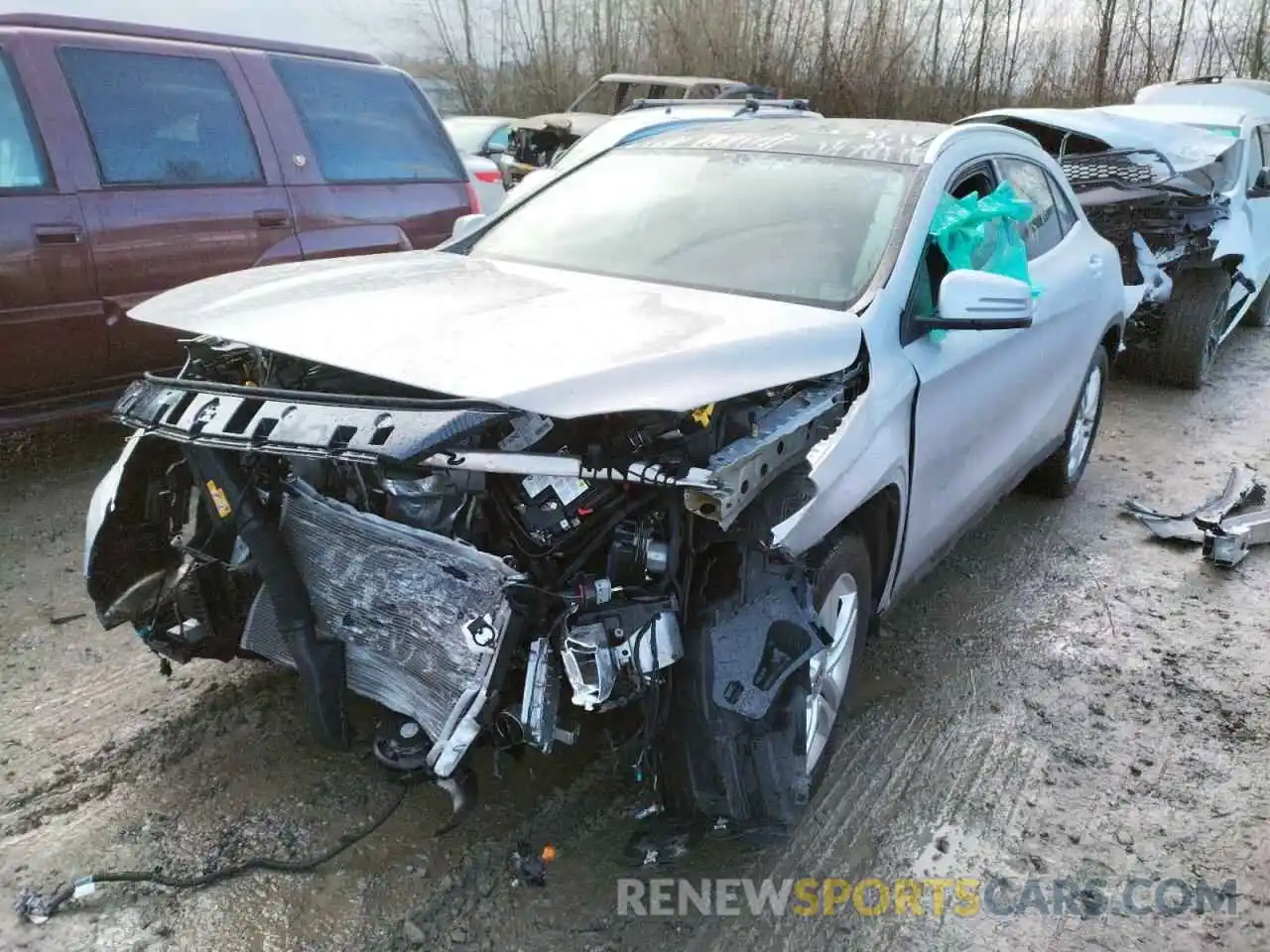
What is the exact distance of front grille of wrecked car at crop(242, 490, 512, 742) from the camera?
2.25 m

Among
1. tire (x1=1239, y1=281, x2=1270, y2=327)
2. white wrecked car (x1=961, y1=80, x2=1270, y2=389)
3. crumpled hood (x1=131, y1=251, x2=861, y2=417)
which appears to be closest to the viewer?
crumpled hood (x1=131, y1=251, x2=861, y2=417)

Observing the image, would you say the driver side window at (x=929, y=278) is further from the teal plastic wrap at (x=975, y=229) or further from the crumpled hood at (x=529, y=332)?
the crumpled hood at (x=529, y=332)

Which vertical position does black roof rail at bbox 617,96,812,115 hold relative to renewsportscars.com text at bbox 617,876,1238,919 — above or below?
above

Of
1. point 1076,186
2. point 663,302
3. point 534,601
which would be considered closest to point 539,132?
point 1076,186

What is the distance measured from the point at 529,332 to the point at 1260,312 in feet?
31.0

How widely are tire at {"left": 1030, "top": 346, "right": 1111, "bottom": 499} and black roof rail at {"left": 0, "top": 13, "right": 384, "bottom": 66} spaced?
438cm

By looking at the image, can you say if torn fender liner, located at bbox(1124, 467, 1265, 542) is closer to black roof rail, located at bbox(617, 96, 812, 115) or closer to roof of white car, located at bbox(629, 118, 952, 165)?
roof of white car, located at bbox(629, 118, 952, 165)

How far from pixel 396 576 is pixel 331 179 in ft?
12.1

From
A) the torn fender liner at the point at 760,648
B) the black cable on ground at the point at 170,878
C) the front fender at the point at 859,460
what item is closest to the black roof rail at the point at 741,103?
the front fender at the point at 859,460

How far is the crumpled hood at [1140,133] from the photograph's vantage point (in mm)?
7062

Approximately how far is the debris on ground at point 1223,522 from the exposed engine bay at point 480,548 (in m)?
2.75

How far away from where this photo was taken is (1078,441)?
16.8 feet

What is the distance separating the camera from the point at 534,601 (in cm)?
218

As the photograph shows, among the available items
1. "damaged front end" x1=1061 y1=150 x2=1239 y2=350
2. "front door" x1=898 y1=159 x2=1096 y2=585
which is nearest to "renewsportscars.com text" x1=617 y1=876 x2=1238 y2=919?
"front door" x1=898 y1=159 x2=1096 y2=585
